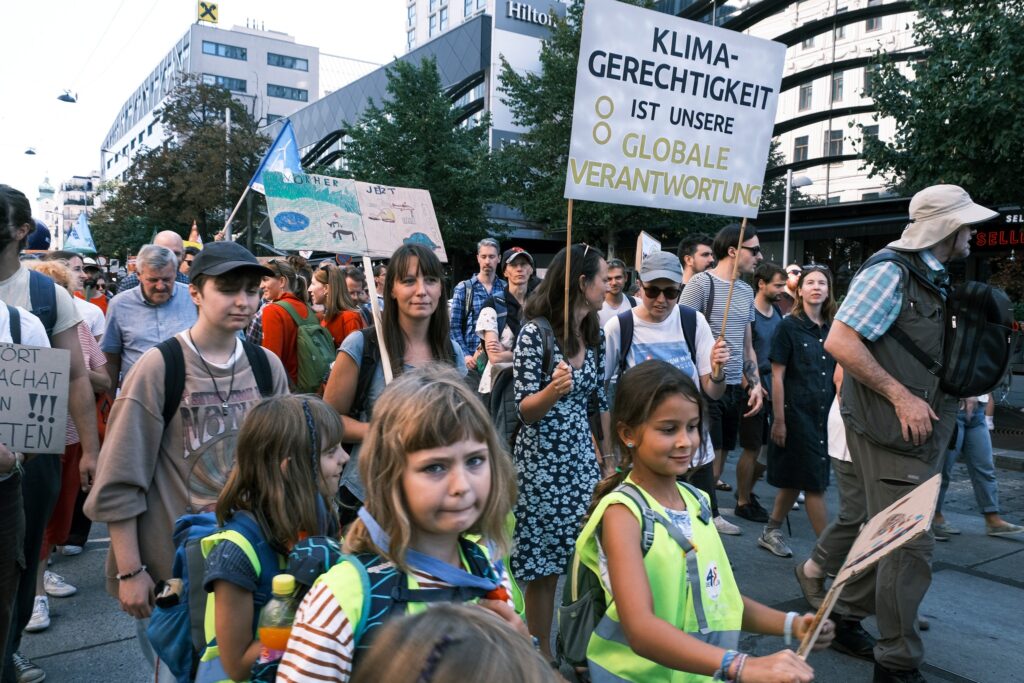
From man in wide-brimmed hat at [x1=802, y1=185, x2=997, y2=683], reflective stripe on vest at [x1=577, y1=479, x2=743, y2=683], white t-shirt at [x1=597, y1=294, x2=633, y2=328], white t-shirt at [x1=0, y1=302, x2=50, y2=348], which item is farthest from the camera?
white t-shirt at [x1=597, y1=294, x2=633, y2=328]

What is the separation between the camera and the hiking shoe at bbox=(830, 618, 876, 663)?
380cm

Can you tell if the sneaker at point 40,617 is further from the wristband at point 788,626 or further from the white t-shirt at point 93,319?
the wristband at point 788,626

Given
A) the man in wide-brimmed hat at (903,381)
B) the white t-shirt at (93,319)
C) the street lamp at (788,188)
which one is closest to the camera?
the man in wide-brimmed hat at (903,381)

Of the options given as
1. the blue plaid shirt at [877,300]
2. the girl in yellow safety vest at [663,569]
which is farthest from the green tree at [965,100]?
the girl in yellow safety vest at [663,569]

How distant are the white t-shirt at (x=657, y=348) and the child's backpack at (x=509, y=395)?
59cm

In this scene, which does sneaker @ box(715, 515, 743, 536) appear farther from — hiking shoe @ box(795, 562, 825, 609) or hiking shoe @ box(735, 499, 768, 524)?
hiking shoe @ box(795, 562, 825, 609)

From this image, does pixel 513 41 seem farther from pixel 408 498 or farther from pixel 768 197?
pixel 408 498

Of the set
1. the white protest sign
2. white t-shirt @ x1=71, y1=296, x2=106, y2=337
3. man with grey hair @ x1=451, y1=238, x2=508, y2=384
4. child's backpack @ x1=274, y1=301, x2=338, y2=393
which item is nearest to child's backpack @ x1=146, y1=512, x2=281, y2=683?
the white protest sign

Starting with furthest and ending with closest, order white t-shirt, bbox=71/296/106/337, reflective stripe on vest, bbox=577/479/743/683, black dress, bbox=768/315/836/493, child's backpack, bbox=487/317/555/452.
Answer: white t-shirt, bbox=71/296/106/337 → black dress, bbox=768/315/836/493 → child's backpack, bbox=487/317/555/452 → reflective stripe on vest, bbox=577/479/743/683

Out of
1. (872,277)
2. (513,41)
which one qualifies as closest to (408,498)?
(872,277)

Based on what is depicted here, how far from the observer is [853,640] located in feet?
12.6

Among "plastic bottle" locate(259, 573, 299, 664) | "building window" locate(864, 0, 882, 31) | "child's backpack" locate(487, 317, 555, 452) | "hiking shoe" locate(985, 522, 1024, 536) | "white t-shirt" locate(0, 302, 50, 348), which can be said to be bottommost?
"hiking shoe" locate(985, 522, 1024, 536)

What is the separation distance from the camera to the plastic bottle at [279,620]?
1.66 m

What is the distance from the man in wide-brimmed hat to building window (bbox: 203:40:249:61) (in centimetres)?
9014
